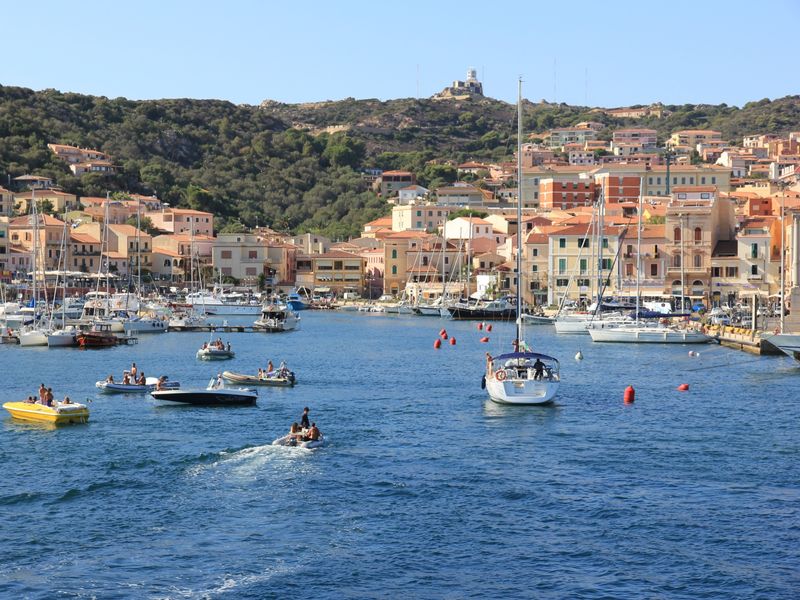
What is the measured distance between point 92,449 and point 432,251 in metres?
96.5

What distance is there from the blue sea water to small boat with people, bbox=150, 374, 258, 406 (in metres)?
0.49

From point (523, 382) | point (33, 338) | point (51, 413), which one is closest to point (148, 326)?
point (33, 338)

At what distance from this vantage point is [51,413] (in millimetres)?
40625

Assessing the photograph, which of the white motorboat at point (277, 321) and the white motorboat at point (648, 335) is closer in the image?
the white motorboat at point (648, 335)

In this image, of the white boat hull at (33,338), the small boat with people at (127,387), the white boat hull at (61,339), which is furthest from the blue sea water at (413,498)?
the white boat hull at (33,338)

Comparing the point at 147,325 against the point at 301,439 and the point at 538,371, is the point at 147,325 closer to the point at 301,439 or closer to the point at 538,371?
the point at 538,371

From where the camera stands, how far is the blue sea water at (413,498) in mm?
24391

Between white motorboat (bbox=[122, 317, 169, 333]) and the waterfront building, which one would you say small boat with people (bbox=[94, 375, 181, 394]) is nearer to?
white motorboat (bbox=[122, 317, 169, 333])

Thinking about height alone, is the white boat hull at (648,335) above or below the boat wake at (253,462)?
above

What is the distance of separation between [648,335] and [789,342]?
755 inches

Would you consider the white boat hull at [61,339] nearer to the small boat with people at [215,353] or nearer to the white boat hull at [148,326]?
the white boat hull at [148,326]

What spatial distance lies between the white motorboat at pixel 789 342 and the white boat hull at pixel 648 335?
17332mm

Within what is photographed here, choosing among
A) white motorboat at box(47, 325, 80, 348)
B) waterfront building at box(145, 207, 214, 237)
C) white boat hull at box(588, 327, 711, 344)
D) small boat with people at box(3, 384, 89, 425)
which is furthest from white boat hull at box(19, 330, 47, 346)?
waterfront building at box(145, 207, 214, 237)

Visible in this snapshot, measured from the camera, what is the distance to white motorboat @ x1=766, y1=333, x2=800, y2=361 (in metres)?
56.9
